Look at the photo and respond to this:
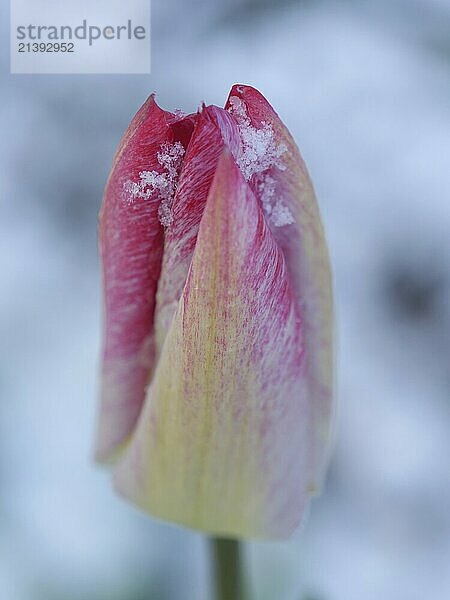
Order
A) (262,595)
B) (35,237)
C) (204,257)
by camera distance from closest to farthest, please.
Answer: (204,257) → (262,595) → (35,237)

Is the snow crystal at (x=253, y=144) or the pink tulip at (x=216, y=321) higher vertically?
the snow crystal at (x=253, y=144)

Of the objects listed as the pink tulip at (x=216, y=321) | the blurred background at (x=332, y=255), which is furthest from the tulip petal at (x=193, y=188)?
the blurred background at (x=332, y=255)

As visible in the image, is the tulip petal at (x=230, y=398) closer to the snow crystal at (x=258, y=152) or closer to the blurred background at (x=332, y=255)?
the snow crystal at (x=258, y=152)

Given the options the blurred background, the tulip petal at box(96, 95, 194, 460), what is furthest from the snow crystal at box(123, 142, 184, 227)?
the blurred background

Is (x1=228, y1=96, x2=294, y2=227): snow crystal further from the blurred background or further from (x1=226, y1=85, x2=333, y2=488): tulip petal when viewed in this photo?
the blurred background

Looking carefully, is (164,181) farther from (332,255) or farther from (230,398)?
(332,255)

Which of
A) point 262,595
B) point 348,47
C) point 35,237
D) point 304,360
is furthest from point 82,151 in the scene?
point 304,360

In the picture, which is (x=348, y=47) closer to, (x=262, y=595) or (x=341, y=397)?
(x=341, y=397)

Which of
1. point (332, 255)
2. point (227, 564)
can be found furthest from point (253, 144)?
point (332, 255)
